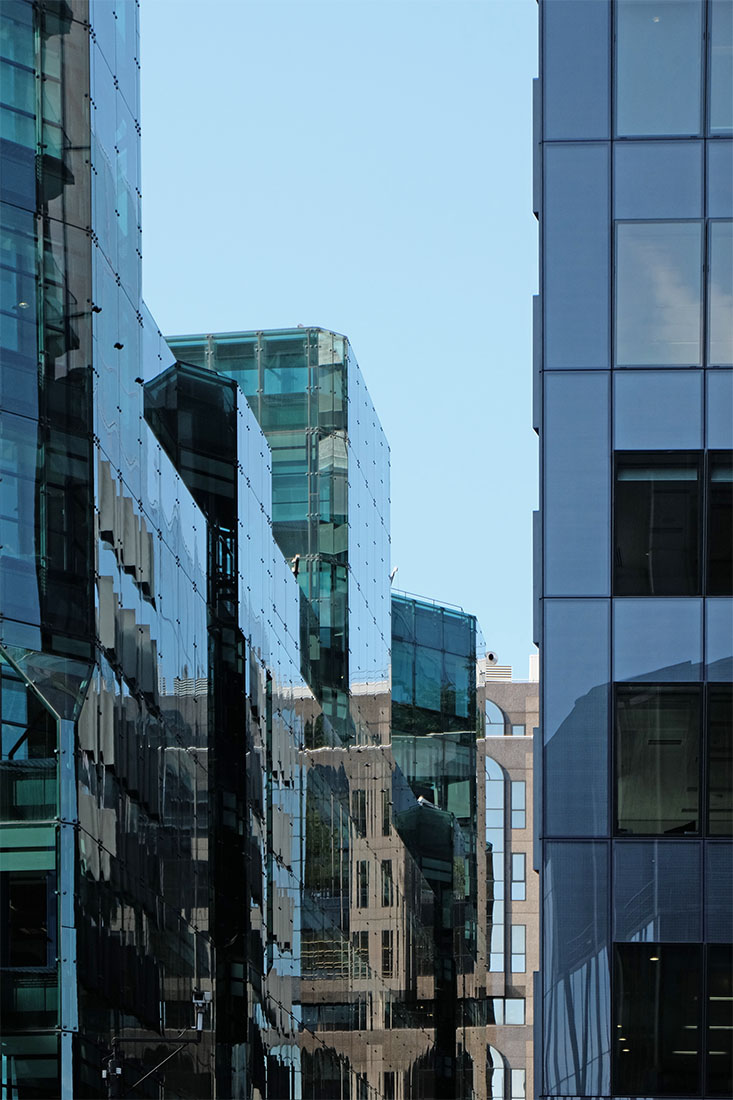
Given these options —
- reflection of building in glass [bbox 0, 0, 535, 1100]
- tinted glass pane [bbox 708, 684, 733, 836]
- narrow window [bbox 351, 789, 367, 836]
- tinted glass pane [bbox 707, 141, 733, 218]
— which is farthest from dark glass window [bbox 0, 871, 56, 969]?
narrow window [bbox 351, 789, 367, 836]

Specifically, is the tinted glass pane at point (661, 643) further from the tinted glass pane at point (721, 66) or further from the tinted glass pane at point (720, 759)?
the tinted glass pane at point (721, 66)

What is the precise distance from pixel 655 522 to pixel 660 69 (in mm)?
6433

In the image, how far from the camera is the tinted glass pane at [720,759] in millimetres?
24922

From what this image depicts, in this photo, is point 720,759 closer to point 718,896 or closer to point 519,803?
point 718,896

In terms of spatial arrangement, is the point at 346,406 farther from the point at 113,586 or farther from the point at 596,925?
the point at 596,925

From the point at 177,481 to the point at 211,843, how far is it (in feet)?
27.2

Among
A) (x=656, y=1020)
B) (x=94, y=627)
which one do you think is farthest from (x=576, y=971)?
(x=94, y=627)

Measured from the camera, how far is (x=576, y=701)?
25.3 meters

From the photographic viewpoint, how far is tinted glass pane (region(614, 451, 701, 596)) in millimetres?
25531

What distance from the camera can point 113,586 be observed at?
28.1m

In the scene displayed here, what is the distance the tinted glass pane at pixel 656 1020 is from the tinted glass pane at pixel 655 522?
16.0 feet

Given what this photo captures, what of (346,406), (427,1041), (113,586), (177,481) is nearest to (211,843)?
(177,481)

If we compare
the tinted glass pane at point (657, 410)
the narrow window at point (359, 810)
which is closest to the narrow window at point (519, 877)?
the narrow window at point (359, 810)

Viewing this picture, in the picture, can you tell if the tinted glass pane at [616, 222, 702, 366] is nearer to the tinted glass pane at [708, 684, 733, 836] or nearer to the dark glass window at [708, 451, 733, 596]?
the dark glass window at [708, 451, 733, 596]
